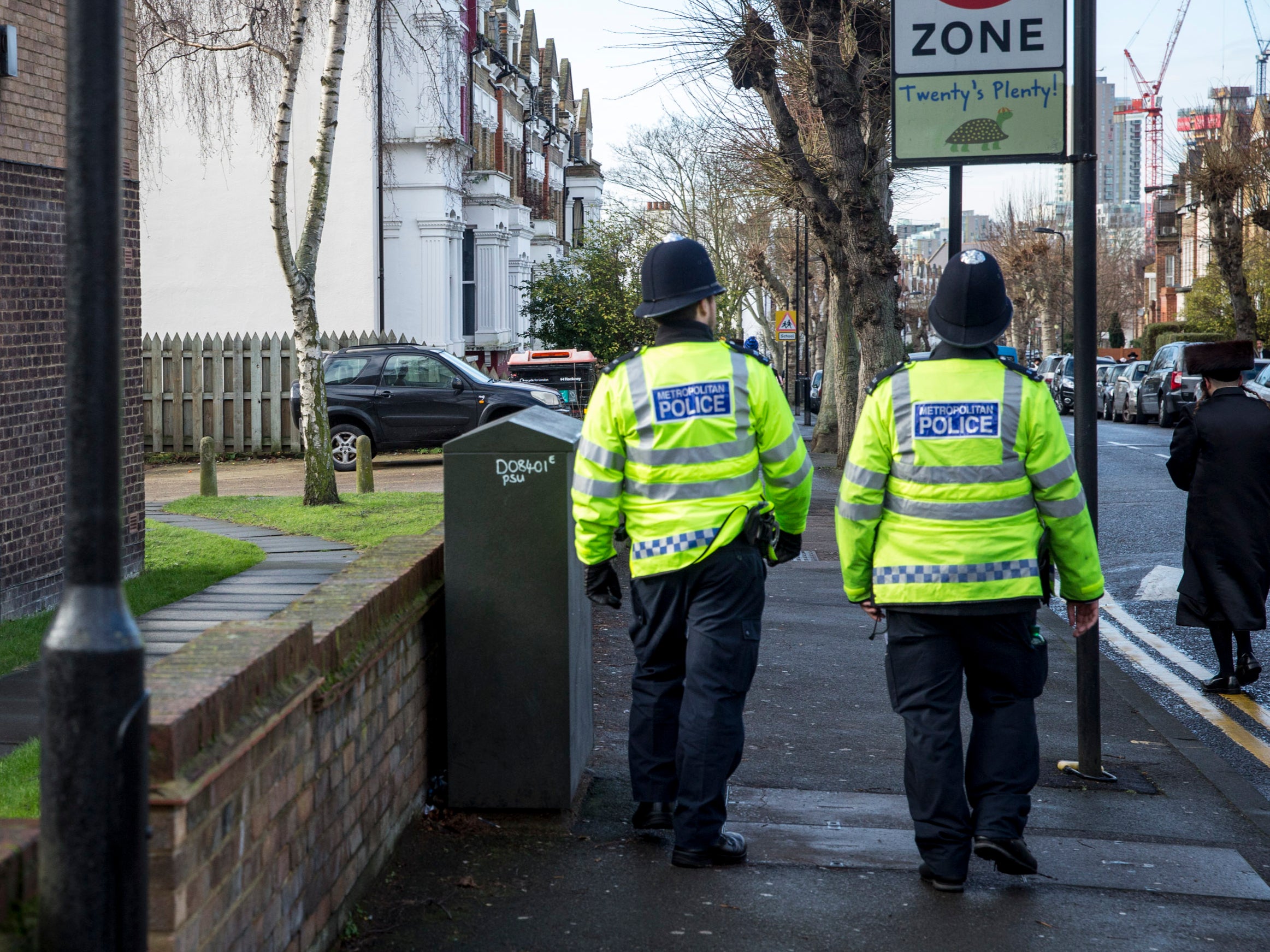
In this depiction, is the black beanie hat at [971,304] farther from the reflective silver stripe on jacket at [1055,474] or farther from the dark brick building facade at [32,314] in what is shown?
the dark brick building facade at [32,314]

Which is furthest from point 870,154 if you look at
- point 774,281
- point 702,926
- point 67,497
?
point 774,281

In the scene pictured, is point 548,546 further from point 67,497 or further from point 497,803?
point 67,497

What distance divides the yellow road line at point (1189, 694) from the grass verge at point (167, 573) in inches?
220

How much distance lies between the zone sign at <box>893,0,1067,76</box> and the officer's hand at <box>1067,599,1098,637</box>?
2.58 metres

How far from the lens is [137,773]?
235 cm

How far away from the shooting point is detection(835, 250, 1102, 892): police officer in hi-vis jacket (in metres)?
4.30

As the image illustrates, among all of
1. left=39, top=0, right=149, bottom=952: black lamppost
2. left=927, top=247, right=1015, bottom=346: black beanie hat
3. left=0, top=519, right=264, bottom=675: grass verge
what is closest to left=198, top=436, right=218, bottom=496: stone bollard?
left=0, top=519, right=264, bottom=675: grass verge

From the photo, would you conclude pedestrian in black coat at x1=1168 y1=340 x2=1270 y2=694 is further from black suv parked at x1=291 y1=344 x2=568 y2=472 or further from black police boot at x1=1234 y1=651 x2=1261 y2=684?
black suv parked at x1=291 y1=344 x2=568 y2=472

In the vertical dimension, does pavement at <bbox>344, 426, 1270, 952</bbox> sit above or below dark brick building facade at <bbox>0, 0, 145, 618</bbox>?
below

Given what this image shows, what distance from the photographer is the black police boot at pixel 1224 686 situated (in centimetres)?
764

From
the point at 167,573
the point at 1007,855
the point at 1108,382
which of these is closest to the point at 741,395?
the point at 1007,855

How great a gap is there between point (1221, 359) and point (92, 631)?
255 inches

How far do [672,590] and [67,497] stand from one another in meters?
2.39

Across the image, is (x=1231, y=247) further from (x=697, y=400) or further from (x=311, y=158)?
(x=697, y=400)
